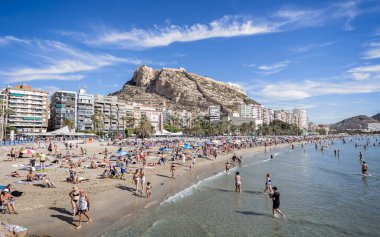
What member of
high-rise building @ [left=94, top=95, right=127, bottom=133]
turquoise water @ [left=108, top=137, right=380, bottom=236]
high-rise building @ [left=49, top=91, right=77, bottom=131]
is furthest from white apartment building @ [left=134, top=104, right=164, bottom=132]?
turquoise water @ [left=108, top=137, right=380, bottom=236]

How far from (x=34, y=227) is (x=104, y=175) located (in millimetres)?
11147

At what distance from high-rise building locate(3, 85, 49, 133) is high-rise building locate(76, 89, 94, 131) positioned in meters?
10.9

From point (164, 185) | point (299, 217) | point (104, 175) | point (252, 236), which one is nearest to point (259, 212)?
point (299, 217)

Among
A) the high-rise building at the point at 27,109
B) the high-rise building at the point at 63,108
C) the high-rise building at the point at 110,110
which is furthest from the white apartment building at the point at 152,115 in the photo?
the high-rise building at the point at 27,109

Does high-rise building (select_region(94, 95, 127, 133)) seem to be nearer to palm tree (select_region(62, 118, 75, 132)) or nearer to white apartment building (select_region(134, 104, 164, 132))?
white apartment building (select_region(134, 104, 164, 132))

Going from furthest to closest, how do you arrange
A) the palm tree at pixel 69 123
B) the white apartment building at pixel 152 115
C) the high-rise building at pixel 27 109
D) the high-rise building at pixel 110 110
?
the white apartment building at pixel 152 115 < the high-rise building at pixel 110 110 < the high-rise building at pixel 27 109 < the palm tree at pixel 69 123

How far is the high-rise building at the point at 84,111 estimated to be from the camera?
10369 centimetres

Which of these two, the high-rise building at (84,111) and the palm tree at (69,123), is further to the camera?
the high-rise building at (84,111)

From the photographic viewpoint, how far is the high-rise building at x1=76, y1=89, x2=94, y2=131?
10369 cm

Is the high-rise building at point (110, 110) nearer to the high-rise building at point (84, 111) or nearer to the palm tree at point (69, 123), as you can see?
the high-rise building at point (84, 111)

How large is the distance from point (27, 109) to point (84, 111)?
18.2 meters

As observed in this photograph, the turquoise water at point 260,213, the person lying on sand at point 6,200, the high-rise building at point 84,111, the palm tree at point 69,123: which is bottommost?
the turquoise water at point 260,213

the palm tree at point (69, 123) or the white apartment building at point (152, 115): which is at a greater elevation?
the white apartment building at point (152, 115)

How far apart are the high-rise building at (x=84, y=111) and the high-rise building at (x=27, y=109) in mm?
10909
